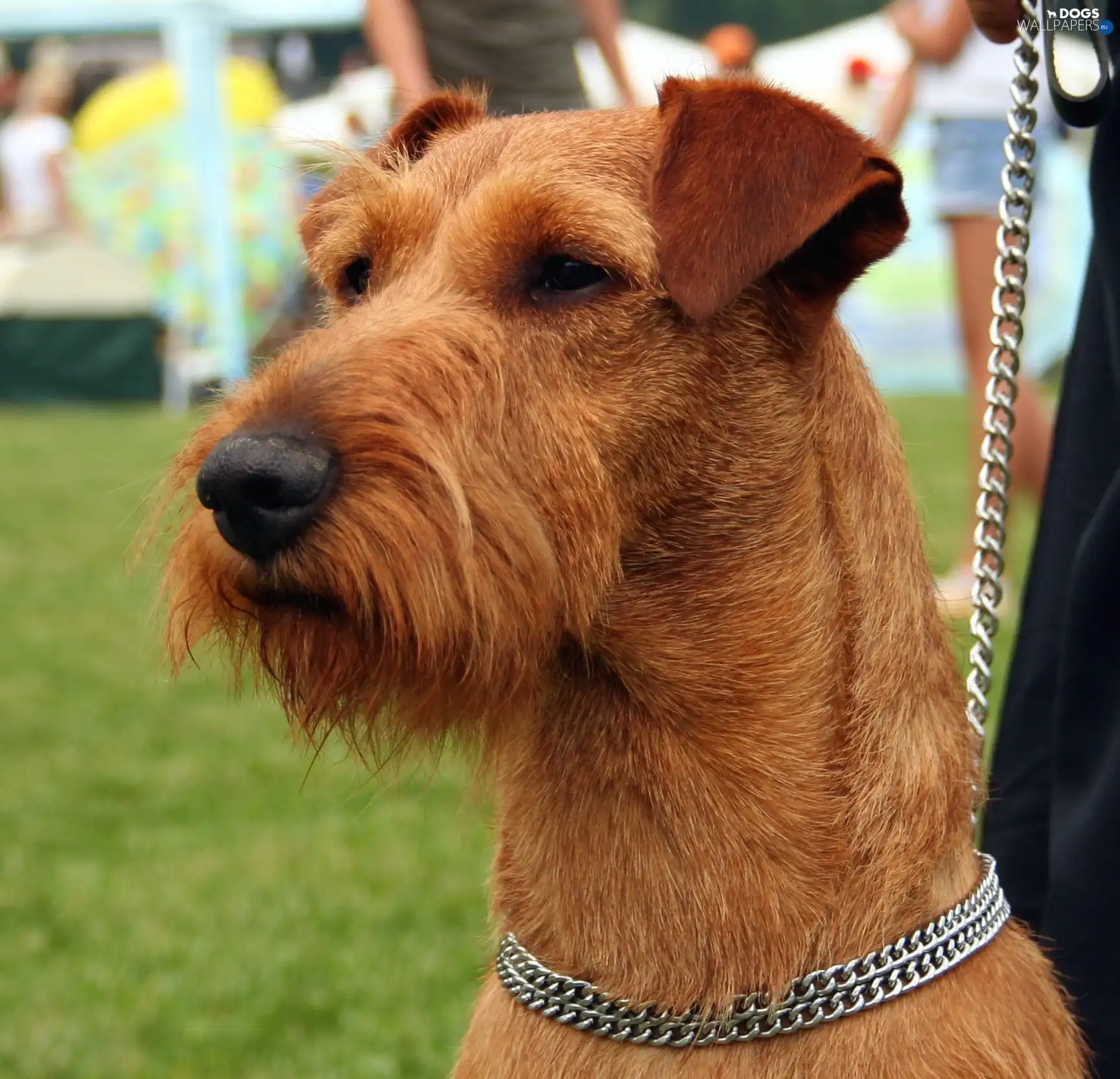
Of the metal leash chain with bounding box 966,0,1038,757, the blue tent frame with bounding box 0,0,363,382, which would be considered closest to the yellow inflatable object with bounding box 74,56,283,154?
the blue tent frame with bounding box 0,0,363,382

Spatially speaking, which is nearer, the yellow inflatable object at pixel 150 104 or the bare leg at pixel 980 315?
the bare leg at pixel 980 315

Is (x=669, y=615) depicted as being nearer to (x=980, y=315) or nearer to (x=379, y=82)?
(x=980, y=315)

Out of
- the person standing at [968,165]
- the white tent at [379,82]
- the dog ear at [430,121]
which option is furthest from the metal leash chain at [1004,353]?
the white tent at [379,82]

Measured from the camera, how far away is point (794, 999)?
69.4 inches

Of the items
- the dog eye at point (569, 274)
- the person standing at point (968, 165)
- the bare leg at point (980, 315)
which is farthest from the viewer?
the bare leg at point (980, 315)

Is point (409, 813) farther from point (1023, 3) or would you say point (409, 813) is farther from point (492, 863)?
point (1023, 3)

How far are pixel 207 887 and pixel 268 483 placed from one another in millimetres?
2527

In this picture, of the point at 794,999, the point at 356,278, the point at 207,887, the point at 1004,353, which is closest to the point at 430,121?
the point at 356,278

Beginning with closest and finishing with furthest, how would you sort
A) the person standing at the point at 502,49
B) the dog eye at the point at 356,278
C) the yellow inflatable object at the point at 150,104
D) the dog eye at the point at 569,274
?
the dog eye at the point at 569,274 < the dog eye at the point at 356,278 < the person standing at the point at 502,49 < the yellow inflatable object at the point at 150,104

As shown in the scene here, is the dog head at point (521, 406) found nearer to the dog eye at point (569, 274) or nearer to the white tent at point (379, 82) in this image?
the dog eye at point (569, 274)

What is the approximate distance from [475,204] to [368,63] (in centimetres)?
2300

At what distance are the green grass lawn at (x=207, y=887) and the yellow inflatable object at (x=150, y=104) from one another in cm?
1127

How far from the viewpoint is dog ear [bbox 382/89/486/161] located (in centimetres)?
241

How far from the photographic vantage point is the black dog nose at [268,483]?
63.1 inches
